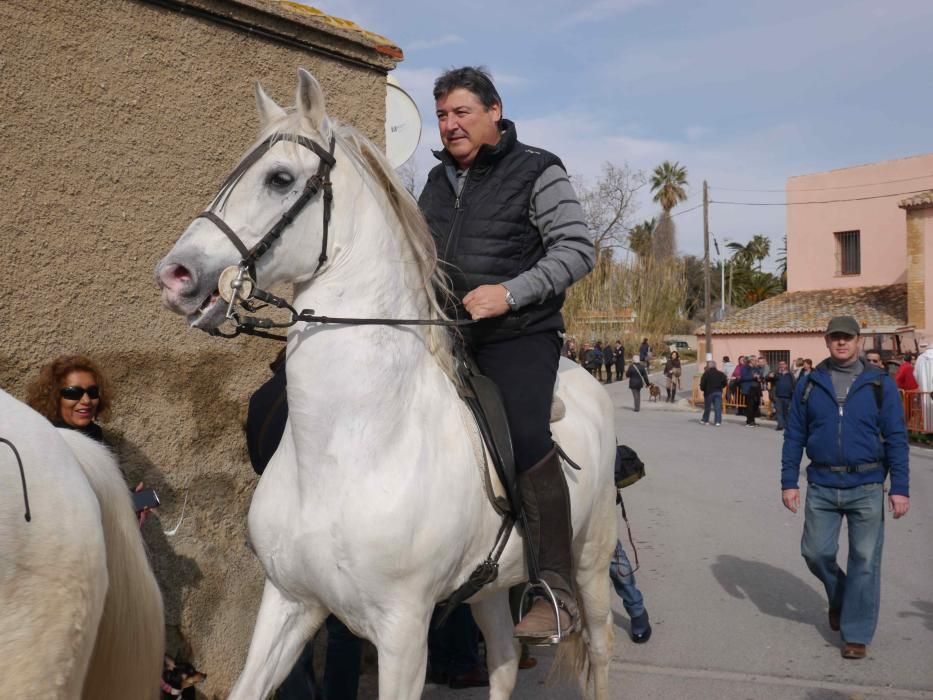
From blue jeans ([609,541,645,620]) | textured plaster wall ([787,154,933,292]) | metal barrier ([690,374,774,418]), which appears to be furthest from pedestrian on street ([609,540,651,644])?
textured plaster wall ([787,154,933,292])

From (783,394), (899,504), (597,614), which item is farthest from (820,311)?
(597,614)

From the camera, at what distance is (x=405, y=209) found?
136 inches

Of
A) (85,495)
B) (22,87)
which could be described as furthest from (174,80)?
(85,495)

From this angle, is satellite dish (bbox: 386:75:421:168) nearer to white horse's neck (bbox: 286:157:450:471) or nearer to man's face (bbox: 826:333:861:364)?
white horse's neck (bbox: 286:157:450:471)

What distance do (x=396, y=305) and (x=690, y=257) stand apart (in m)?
87.1

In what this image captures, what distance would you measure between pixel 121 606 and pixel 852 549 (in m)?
5.24

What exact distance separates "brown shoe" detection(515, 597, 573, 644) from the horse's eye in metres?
2.00

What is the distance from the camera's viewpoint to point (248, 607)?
5012 millimetres

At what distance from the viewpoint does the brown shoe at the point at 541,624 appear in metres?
3.72

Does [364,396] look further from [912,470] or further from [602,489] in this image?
[912,470]

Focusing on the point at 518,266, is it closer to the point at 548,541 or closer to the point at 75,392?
the point at 548,541

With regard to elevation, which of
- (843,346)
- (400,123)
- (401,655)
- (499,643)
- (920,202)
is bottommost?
(499,643)

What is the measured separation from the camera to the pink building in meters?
35.5

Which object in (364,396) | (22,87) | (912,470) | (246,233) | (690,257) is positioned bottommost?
(912,470)
